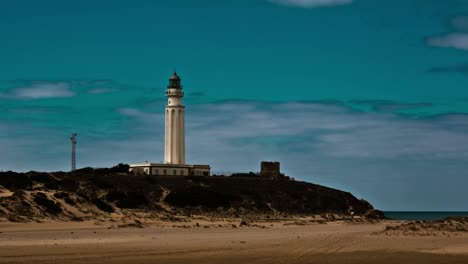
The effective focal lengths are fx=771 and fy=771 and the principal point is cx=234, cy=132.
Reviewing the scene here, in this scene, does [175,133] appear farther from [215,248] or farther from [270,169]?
[215,248]

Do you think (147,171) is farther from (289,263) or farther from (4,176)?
(289,263)

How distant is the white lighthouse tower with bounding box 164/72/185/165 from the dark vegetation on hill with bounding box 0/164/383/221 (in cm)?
496

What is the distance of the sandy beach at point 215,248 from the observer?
916 inches

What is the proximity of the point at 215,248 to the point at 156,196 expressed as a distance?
33.9 m

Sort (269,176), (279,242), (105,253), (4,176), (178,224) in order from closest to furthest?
(105,253)
(279,242)
(178,224)
(4,176)
(269,176)

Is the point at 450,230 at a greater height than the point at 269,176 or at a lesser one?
lesser

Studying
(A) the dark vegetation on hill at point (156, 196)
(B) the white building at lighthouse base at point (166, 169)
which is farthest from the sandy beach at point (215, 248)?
(B) the white building at lighthouse base at point (166, 169)

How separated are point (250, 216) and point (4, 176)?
18.3 m

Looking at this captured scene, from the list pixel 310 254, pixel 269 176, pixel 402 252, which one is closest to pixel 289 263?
pixel 310 254

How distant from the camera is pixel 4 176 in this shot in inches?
2195

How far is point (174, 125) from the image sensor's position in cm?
7638

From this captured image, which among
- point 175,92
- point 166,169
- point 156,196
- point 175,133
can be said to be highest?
point 175,92

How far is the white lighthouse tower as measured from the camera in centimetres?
7600

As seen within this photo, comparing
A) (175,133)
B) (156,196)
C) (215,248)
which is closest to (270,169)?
(175,133)
